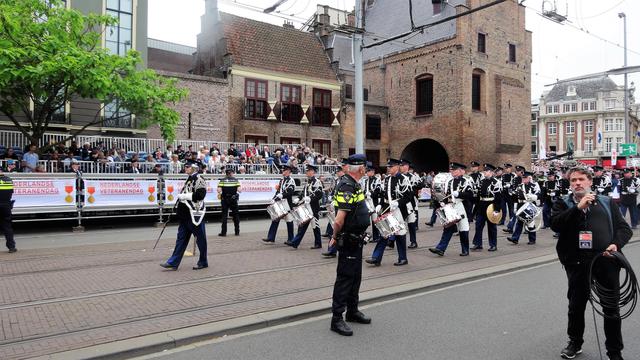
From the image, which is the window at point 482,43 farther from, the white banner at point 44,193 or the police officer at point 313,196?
the white banner at point 44,193

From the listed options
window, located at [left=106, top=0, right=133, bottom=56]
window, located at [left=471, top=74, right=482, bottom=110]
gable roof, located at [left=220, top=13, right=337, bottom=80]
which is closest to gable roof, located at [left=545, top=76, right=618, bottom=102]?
window, located at [left=471, top=74, right=482, bottom=110]

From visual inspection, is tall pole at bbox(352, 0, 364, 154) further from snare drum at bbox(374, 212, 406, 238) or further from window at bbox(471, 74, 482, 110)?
window at bbox(471, 74, 482, 110)

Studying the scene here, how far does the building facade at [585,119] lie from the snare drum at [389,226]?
81.4 meters

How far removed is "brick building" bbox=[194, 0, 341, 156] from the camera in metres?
28.2

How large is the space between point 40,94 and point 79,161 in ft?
7.88

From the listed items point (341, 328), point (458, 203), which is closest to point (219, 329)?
point (341, 328)

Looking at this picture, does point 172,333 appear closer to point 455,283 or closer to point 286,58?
point 455,283

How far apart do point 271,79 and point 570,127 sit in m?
78.6

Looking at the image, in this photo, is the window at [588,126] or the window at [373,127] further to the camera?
the window at [588,126]

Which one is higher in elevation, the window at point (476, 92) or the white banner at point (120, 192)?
the window at point (476, 92)

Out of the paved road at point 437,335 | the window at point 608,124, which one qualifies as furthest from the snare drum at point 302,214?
the window at point 608,124

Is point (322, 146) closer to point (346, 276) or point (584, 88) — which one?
point (346, 276)

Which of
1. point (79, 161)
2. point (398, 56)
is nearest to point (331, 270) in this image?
point (79, 161)

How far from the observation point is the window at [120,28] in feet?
76.5
